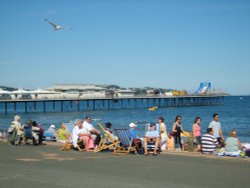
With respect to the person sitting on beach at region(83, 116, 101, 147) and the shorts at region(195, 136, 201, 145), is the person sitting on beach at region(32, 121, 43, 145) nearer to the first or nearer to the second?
the person sitting on beach at region(83, 116, 101, 147)

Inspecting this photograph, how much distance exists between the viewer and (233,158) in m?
9.08

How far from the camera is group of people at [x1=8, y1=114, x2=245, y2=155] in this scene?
32.6ft

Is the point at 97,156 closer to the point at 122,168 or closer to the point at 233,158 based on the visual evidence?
the point at 122,168

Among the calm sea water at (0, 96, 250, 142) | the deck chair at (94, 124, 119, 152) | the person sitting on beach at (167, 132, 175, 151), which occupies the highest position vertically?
the deck chair at (94, 124, 119, 152)

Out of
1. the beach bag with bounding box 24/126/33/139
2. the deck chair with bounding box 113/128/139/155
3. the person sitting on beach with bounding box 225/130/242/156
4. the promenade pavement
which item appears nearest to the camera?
the promenade pavement

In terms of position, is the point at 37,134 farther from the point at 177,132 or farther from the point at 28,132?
the point at 177,132

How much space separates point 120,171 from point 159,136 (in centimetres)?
307

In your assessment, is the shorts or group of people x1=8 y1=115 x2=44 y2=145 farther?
group of people x1=8 y1=115 x2=44 y2=145

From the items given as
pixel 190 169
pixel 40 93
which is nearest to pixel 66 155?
pixel 190 169

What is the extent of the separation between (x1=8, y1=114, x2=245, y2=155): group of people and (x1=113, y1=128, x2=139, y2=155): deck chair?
151 millimetres

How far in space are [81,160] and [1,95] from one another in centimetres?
5940

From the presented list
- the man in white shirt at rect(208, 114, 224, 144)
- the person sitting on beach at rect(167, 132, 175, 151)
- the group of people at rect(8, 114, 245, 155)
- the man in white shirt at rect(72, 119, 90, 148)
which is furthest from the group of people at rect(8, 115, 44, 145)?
the man in white shirt at rect(208, 114, 224, 144)

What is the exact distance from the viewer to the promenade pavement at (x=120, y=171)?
625 centimetres

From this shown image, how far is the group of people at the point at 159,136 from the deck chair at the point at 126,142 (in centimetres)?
15
